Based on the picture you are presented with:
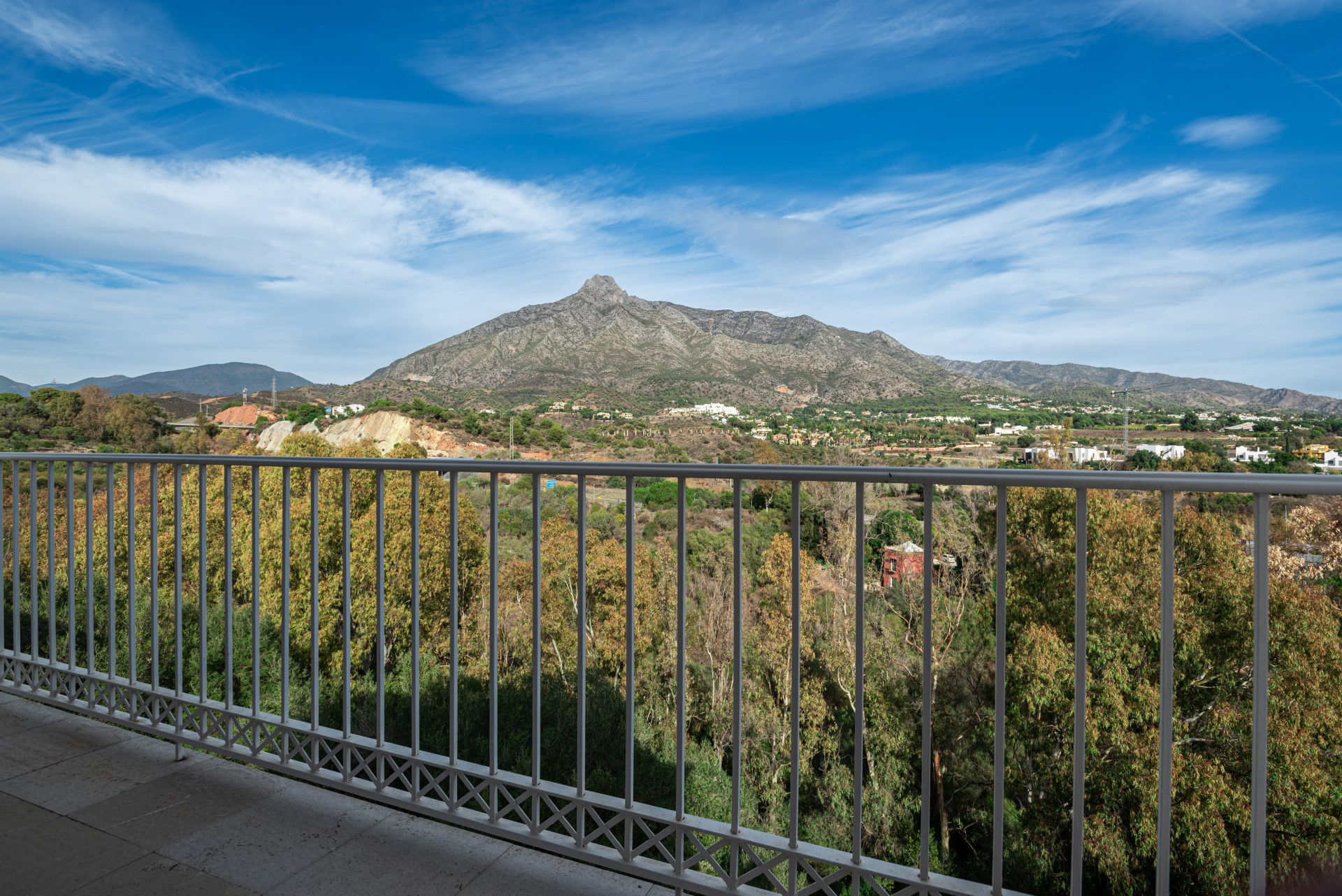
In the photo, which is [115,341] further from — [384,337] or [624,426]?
[384,337]

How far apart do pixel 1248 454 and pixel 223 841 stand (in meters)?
27.9

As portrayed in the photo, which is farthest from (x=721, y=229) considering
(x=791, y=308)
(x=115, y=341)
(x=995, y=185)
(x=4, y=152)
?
(x=4, y=152)

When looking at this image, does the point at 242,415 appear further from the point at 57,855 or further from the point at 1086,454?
the point at 57,855

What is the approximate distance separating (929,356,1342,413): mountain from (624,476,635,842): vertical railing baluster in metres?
38.0

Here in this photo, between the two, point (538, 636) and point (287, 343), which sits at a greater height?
point (287, 343)

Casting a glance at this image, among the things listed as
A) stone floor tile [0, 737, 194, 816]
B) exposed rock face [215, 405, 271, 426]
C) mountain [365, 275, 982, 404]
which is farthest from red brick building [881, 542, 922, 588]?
exposed rock face [215, 405, 271, 426]

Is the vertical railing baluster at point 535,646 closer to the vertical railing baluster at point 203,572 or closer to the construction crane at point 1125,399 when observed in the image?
the vertical railing baluster at point 203,572

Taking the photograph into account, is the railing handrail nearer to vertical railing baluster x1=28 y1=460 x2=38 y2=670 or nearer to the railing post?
the railing post

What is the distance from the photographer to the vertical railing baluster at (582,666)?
1681 millimetres

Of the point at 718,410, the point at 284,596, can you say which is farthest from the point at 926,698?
the point at 718,410

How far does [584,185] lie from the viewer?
252 feet

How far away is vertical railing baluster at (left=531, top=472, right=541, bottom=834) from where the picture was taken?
1764 mm

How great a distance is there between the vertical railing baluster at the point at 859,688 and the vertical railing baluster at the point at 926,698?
0.40 ft

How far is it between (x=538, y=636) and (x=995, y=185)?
8415 cm
